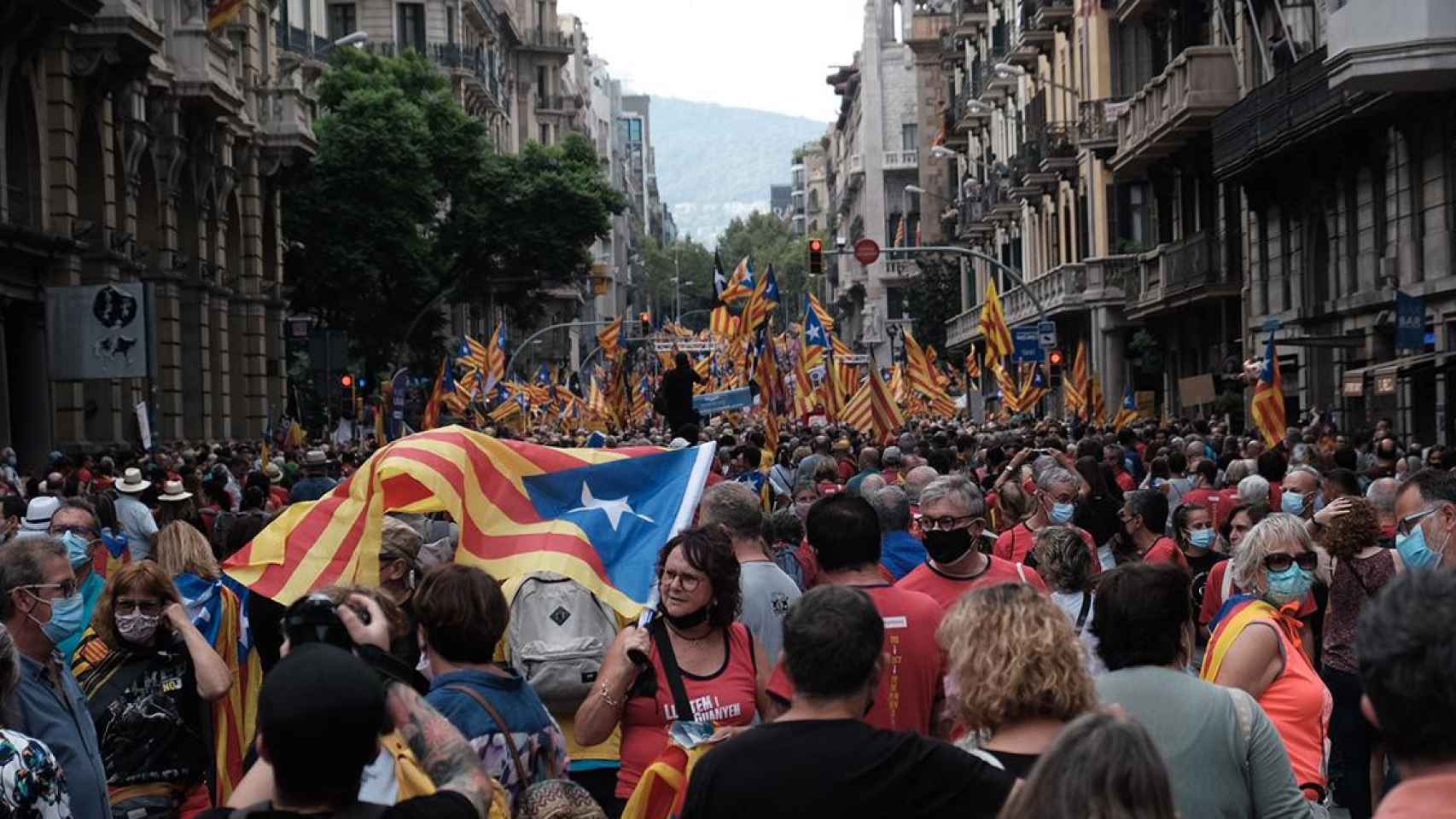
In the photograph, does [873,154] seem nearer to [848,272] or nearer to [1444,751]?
[848,272]

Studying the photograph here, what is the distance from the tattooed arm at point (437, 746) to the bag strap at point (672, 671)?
1.69 m

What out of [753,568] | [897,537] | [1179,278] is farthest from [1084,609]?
[1179,278]

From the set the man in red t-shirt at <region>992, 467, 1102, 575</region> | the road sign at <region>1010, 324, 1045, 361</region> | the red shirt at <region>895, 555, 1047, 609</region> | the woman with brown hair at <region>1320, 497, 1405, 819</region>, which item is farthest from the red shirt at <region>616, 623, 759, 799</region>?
the road sign at <region>1010, 324, 1045, 361</region>

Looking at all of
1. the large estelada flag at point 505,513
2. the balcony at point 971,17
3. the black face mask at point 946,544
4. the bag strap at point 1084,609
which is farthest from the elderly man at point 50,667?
the balcony at point 971,17

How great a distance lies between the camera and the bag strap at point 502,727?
6.18m

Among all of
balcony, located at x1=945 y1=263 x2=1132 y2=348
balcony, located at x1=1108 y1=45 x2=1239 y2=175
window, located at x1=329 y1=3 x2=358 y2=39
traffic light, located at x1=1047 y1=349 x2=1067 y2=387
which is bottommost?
traffic light, located at x1=1047 y1=349 x2=1067 y2=387

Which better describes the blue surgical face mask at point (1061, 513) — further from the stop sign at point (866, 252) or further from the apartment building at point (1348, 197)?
the stop sign at point (866, 252)

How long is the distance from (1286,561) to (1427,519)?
2.24 m

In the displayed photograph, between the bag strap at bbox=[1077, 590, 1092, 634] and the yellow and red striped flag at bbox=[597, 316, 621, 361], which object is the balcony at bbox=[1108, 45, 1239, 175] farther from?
the bag strap at bbox=[1077, 590, 1092, 634]

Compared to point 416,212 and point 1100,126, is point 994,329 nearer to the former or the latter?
point 1100,126

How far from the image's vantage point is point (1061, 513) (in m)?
12.9

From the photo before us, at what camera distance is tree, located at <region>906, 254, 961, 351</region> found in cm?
8188

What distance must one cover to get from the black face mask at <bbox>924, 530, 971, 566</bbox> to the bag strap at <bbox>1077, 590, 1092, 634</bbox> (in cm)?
50

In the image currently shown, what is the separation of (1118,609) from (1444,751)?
2142 millimetres
